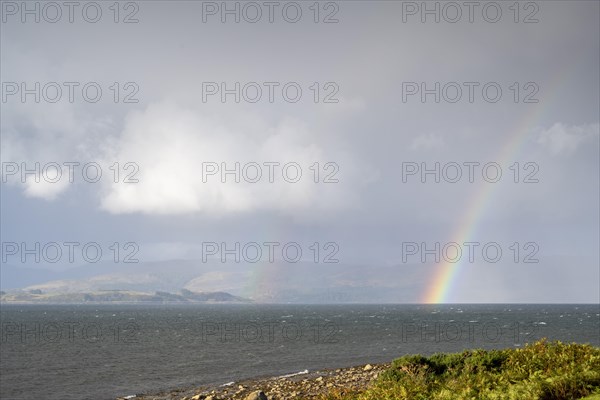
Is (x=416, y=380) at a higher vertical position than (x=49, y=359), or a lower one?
higher

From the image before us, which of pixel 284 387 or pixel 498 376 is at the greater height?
pixel 498 376

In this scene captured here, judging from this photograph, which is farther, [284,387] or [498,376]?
[284,387]

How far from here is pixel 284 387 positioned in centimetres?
3869

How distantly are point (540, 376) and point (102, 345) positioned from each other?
84.0 meters

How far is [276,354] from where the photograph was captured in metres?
70.9

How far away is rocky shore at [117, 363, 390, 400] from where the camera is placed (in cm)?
3572

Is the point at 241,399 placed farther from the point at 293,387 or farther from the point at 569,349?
the point at 569,349

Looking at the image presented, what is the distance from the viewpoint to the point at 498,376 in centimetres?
2086

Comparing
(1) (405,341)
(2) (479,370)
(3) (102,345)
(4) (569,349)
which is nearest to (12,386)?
(3) (102,345)

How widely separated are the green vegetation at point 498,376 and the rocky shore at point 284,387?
897cm

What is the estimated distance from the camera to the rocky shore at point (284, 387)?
1406 inches

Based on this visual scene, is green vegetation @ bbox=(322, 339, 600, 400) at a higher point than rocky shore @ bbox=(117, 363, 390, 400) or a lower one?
higher

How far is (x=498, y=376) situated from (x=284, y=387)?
21.3m

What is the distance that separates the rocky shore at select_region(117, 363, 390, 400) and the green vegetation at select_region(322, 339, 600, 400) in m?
8.97
